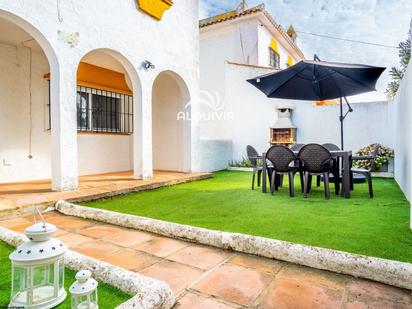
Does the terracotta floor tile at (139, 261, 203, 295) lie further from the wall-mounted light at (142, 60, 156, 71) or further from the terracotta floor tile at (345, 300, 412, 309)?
the wall-mounted light at (142, 60, 156, 71)

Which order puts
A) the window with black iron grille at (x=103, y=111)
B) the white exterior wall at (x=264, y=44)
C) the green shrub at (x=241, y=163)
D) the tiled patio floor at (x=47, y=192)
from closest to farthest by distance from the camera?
the tiled patio floor at (x=47, y=192) → the window with black iron grille at (x=103, y=111) → the green shrub at (x=241, y=163) → the white exterior wall at (x=264, y=44)

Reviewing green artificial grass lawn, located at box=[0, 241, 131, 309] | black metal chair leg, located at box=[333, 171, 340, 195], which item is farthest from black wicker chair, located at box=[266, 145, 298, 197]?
green artificial grass lawn, located at box=[0, 241, 131, 309]

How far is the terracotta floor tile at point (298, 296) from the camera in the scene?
1898 millimetres

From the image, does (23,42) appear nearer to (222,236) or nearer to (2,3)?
(2,3)

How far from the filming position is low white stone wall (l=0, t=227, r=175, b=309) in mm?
1778

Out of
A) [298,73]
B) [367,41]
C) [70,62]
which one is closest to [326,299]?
[298,73]

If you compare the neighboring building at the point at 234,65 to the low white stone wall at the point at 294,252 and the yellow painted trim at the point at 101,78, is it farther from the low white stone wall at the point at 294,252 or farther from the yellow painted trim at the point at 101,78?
the low white stone wall at the point at 294,252

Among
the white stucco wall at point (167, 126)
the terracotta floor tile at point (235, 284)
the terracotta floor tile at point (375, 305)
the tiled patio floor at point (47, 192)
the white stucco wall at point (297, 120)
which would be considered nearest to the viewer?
the terracotta floor tile at point (375, 305)

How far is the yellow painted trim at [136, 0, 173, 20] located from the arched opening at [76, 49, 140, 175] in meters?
1.60

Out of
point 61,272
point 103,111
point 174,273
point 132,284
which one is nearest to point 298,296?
point 174,273

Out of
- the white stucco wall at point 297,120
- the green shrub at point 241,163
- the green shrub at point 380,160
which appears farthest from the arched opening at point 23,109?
the green shrub at point 380,160

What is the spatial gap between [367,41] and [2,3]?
19187 mm

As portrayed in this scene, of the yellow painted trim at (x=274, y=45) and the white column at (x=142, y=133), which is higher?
the yellow painted trim at (x=274, y=45)

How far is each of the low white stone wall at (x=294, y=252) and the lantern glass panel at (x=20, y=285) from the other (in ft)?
5.73
